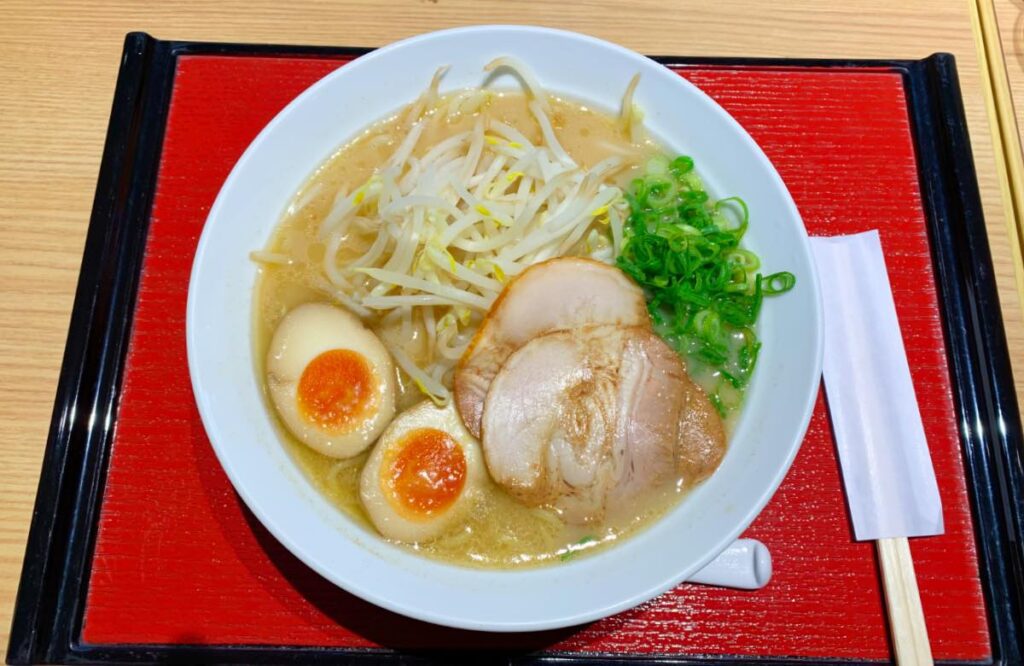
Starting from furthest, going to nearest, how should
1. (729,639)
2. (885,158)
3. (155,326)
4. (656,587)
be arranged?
1. (885,158)
2. (155,326)
3. (729,639)
4. (656,587)

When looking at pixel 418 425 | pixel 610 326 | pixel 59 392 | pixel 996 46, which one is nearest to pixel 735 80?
pixel 996 46

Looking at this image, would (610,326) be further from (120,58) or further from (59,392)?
(120,58)

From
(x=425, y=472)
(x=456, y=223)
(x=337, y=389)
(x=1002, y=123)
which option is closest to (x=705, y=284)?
(x=456, y=223)

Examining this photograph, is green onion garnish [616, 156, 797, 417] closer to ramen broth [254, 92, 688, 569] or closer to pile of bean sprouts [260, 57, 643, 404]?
pile of bean sprouts [260, 57, 643, 404]

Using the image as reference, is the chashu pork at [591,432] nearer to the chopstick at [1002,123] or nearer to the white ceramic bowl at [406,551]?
the white ceramic bowl at [406,551]

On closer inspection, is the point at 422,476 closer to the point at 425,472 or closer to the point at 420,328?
the point at 425,472

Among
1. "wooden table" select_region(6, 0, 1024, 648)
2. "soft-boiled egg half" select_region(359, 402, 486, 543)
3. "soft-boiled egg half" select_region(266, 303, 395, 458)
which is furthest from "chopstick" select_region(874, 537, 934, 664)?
"soft-boiled egg half" select_region(266, 303, 395, 458)
